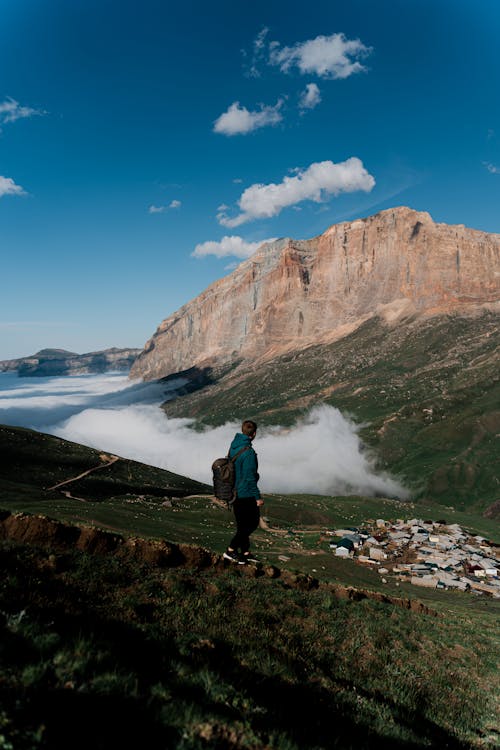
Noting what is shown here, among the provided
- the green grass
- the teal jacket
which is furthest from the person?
the green grass

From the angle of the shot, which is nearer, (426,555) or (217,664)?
(217,664)

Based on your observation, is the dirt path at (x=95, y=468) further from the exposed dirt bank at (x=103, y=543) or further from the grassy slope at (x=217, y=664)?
the grassy slope at (x=217, y=664)

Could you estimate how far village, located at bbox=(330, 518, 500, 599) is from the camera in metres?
68.9

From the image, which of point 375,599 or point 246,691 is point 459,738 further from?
point 375,599

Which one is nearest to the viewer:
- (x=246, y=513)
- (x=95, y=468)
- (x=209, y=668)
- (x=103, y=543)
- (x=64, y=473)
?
(x=209, y=668)

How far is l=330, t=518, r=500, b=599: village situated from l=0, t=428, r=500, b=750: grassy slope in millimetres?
49661

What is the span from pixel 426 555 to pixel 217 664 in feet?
287

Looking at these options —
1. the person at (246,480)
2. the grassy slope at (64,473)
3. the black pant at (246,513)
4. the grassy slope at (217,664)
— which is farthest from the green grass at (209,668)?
the grassy slope at (64,473)

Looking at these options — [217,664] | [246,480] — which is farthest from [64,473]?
[217,664]

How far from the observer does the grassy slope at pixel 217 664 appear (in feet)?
19.3

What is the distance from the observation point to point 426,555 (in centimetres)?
8331

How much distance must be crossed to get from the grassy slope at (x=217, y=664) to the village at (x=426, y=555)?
163 ft

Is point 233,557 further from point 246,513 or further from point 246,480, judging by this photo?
point 246,480

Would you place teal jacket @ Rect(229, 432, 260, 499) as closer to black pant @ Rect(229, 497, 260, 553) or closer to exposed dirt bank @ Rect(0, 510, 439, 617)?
black pant @ Rect(229, 497, 260, 553)
